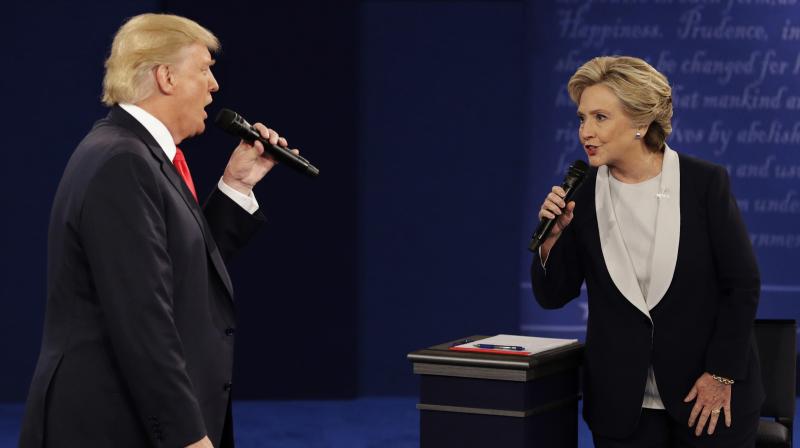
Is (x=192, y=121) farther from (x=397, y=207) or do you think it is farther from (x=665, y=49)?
(x=665, y=49)

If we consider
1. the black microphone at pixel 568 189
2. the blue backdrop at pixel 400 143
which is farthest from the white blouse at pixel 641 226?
the blue backdrop at pixel 400 143

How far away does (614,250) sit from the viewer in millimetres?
2562

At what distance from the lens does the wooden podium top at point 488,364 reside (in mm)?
2488

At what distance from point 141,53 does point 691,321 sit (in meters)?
1.41

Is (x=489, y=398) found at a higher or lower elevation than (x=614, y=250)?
lower

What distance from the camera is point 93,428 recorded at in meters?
1.92

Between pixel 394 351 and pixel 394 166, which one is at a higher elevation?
pixel 394 166

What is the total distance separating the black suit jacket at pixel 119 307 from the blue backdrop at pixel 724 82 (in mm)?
4221

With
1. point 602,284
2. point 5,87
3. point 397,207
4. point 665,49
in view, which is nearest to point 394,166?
point 397,207

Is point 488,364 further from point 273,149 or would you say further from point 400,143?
point 400,143

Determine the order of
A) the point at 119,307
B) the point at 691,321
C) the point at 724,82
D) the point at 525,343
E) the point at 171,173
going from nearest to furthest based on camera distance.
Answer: the point at 119,307
the point at 171,173
the point at 691,321
the point at 525,343
the point at 724,82

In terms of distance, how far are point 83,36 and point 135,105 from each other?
13.0 feet

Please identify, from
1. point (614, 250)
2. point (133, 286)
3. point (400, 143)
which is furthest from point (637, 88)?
point (400, 143)


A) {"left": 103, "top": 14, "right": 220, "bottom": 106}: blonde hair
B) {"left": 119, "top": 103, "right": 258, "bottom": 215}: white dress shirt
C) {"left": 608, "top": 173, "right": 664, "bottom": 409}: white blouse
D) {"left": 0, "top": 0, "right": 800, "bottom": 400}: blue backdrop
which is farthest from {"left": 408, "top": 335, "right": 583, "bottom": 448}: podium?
{"left": 0, "top": 0, "right": 800, "bottom": 400}: blue backdrop
